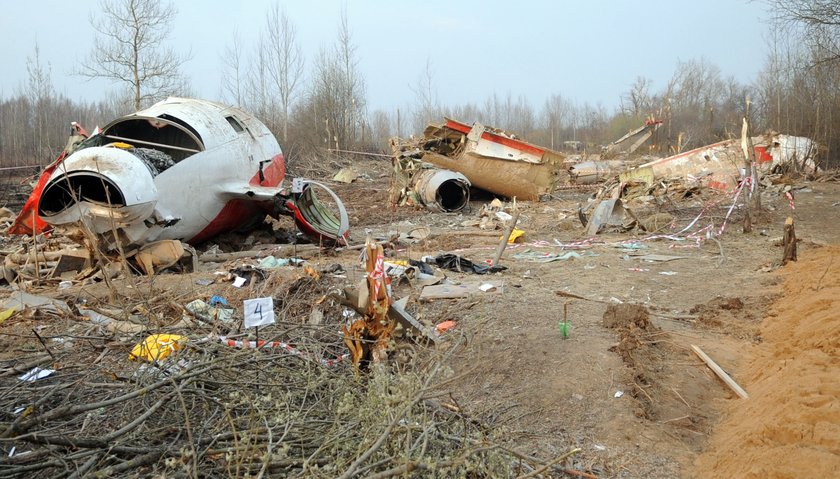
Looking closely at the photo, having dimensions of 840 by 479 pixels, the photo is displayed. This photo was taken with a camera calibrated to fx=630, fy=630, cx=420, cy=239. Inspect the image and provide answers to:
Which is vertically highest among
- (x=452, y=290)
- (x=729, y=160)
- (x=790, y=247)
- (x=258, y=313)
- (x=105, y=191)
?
(x=729, y=160)

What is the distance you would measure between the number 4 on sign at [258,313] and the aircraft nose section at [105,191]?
438 cm

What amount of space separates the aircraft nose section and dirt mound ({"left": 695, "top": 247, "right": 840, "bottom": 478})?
735 centimetres

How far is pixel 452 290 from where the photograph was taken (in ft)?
24.2

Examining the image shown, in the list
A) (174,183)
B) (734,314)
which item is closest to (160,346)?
(734,314)

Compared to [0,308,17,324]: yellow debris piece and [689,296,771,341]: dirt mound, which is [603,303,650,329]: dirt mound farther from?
[0,308,17,324]: yellow debris piece

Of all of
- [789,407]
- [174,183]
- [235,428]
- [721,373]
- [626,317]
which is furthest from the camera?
[174,183]

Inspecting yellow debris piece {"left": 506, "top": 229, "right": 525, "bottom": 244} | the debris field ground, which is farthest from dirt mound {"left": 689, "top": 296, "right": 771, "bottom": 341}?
yellow debris piece {"left": 506, "top": 229, "right": 525, "bottom": 244}

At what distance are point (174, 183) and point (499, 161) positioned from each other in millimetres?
11463

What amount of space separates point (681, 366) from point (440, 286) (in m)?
3.07

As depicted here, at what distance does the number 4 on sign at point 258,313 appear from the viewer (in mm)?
4668

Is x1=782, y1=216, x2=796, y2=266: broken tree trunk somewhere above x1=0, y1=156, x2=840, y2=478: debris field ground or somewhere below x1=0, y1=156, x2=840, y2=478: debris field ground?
above

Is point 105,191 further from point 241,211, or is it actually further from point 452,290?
point 452,290

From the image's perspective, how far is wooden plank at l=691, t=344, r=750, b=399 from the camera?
4.67 meters

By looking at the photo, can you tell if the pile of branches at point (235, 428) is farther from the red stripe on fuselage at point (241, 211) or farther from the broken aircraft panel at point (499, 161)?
the broken aircraft panel at point (499, 161)
